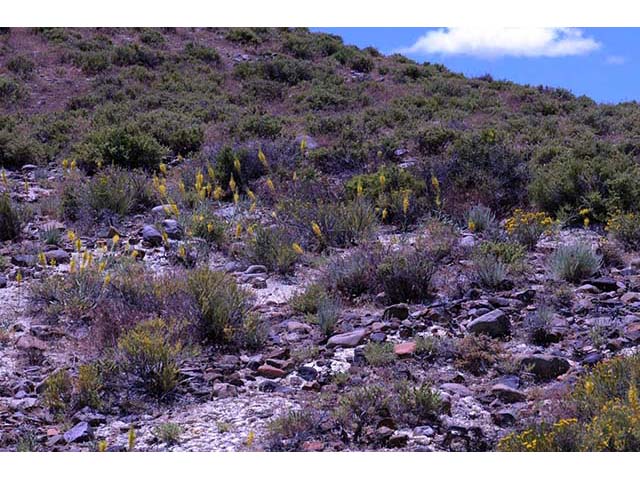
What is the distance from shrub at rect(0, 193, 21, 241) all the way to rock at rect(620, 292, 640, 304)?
249 inches

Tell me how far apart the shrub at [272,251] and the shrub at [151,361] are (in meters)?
2.47

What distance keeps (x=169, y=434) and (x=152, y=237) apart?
4.33 m

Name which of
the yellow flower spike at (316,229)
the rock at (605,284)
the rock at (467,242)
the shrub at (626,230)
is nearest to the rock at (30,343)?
the yellow flower spike at (316,229)

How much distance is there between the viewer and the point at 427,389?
4.17 m

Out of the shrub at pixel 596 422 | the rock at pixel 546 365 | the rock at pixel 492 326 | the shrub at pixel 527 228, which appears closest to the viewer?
the shrub at pixel 596 422

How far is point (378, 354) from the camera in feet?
16.1

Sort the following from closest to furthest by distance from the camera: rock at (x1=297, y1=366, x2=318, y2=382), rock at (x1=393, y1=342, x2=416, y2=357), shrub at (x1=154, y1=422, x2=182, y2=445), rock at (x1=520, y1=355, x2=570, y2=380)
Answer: shrub at (x1=154, y1=422, x2=182, y2=445)
rock at (x1=520, y1=355, x2=570, y2=380)
rock at (x1=297, y1=366, x2=318, y2=382)
rock at (x1=393, y1=342, x2=416, y2=357)

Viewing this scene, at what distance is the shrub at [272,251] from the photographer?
281 inches

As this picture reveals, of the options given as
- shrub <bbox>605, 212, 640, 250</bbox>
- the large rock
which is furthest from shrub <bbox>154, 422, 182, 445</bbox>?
shrub <bbox>605, 212, 640, 250</bbox>

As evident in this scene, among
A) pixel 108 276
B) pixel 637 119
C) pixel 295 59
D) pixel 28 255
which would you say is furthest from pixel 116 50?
pixel 108 276

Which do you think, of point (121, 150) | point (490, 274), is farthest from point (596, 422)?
point (121, 150)

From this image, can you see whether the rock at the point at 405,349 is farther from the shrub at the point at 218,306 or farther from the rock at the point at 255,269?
the rock at the point at 255,269

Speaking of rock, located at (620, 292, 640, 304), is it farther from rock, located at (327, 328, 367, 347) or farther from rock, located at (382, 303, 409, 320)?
rock, located at (327, 328, 367, 347)

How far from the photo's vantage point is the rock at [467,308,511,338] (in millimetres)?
5328
